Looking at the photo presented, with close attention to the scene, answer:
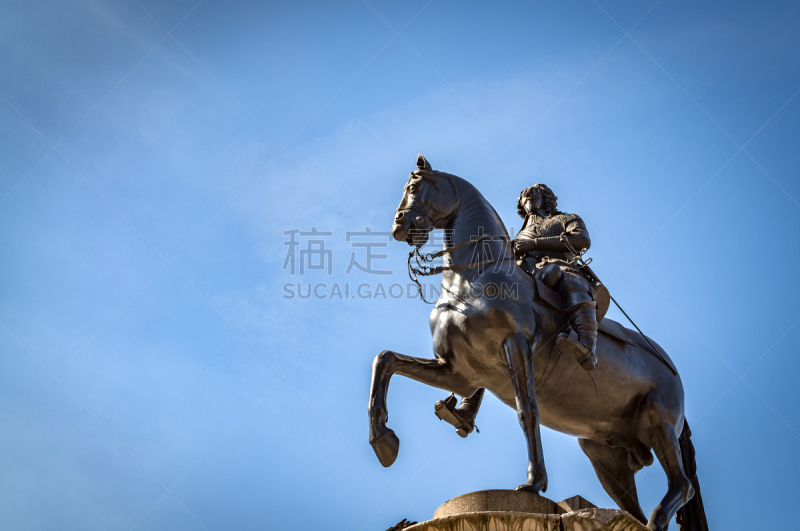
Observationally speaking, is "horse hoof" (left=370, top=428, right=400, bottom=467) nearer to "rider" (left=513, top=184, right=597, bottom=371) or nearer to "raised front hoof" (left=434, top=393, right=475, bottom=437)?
"raised front hoof" (left=434, top=393, right=475, bottom=437)

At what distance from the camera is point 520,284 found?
30.9 ft

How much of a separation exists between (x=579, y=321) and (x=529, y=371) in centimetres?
91

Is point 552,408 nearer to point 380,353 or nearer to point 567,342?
point 567,342

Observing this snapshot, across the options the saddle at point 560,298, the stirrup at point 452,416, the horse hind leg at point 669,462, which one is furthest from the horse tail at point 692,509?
the stirrup at point 452,416

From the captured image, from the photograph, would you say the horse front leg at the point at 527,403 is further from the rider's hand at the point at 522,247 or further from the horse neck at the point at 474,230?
the rider's hand at the point at 522,247

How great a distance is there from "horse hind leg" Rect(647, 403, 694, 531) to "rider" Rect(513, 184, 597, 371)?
1.58 m

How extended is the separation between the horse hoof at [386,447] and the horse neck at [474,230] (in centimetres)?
200

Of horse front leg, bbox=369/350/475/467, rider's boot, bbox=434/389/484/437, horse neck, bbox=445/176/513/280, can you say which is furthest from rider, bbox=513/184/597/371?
rider's boot, bbox=434/389/484/437

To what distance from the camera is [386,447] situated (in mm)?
8766

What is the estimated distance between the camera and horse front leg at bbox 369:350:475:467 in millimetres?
8781

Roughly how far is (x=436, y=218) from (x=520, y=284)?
1.30 meters

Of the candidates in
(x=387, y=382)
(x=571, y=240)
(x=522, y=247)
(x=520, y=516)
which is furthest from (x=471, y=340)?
(x=520, y=516)

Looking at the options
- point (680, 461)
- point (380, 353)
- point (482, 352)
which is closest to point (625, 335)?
point (680, 461)

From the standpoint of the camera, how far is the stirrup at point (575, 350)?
9055 mm
